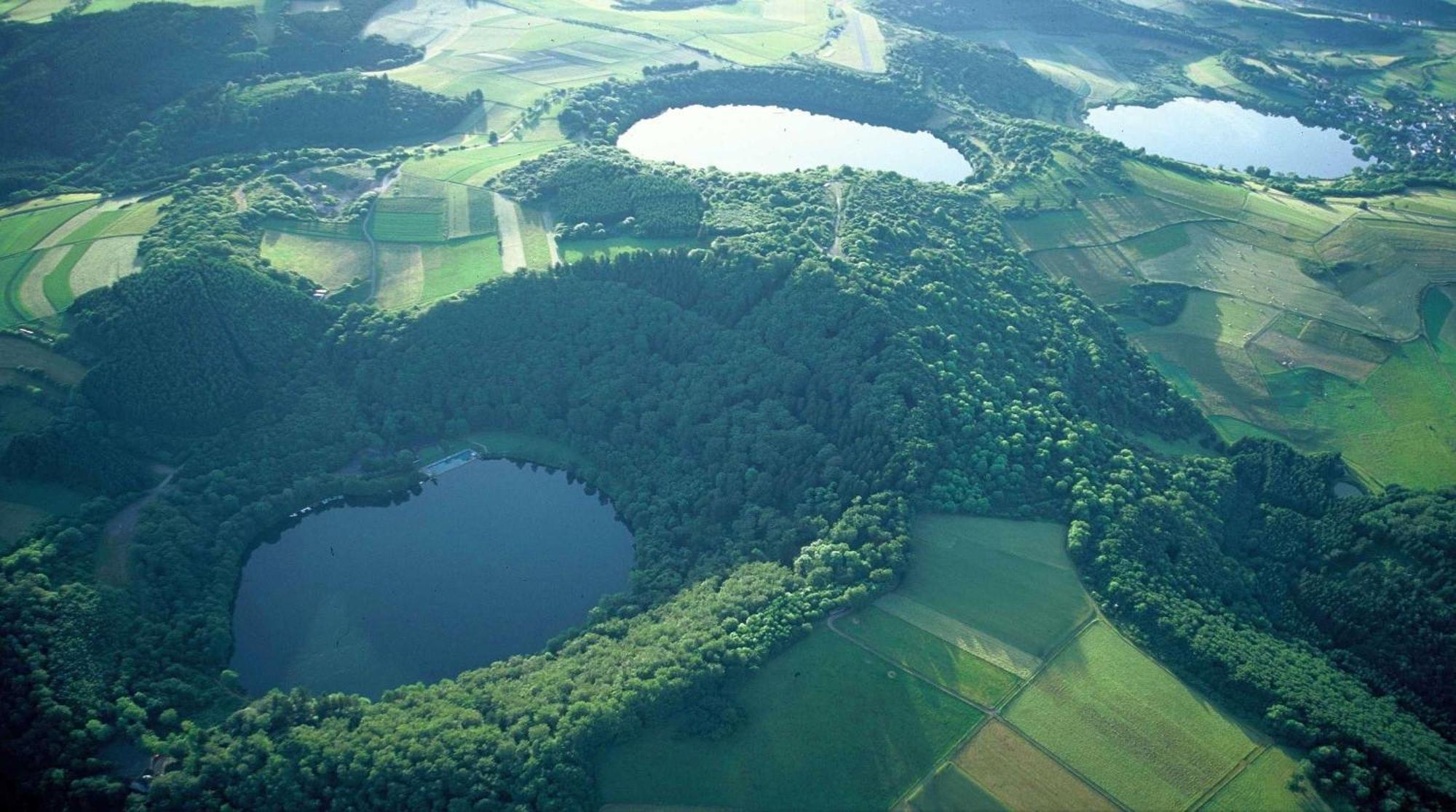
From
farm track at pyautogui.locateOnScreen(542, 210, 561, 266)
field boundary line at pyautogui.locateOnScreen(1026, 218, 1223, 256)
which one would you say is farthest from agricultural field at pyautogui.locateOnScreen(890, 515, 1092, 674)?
field boundary line at pyautogui.locateOnScreen(1026, 218, 1223, 256)

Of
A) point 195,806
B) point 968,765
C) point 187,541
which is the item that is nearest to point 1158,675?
point 968,765

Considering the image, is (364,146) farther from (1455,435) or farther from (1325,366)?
(1455,435)

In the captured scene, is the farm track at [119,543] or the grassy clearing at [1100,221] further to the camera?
the grassy clearing at [1100,221]

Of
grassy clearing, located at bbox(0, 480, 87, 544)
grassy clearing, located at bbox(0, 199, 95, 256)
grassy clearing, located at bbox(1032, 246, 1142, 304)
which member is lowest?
grassy clearing, located at bbox(0, 480, 87, 544)

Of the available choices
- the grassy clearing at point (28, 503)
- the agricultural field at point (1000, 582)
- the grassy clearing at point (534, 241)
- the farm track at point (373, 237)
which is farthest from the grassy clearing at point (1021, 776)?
the farm track at point (373, 237)

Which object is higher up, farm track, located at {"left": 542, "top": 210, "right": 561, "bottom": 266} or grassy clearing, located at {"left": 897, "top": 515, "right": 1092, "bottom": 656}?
farm track, located at {"left": 542, "top": 210, "right": 561, "bottom": 266}

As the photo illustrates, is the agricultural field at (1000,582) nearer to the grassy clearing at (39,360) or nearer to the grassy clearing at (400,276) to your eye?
the grassy clearing at (400,276)

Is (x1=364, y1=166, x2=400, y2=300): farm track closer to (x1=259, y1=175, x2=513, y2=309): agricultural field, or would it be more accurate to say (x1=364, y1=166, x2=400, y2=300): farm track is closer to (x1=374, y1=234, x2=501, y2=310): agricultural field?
(x1=259, y1=175, x2=513, y2=309): agricultural field
